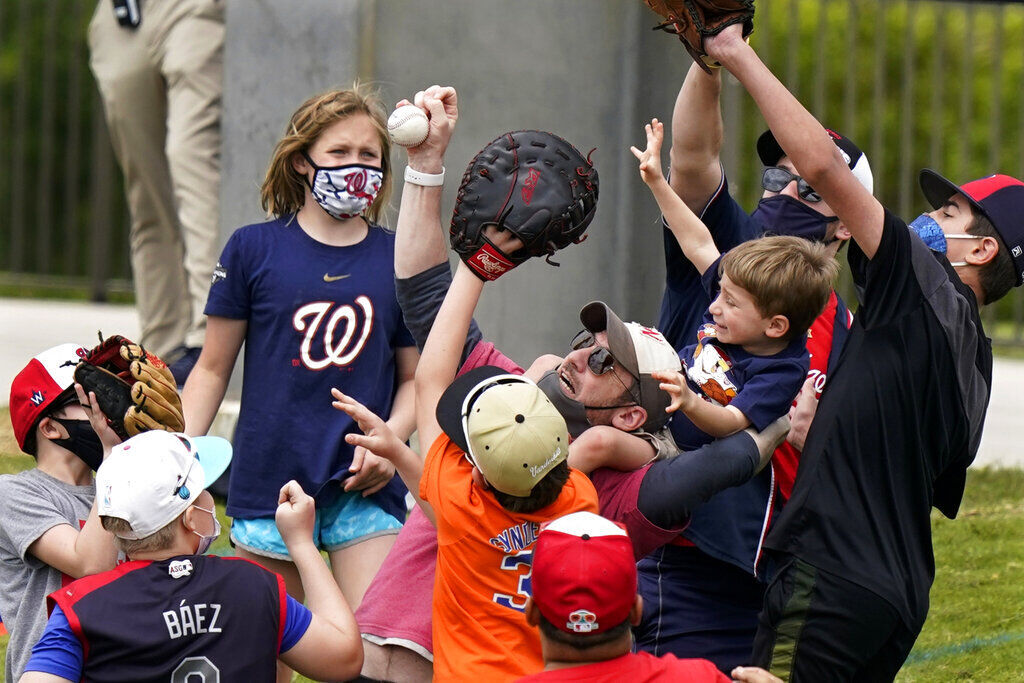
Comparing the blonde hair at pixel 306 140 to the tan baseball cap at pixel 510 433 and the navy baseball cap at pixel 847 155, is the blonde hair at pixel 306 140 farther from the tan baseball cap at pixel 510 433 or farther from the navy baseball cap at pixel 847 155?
the tan baseball cap at pixel 510 433

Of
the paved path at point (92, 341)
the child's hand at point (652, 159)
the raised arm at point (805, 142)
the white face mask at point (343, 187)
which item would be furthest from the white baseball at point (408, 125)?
the paved path at point (92, 341)

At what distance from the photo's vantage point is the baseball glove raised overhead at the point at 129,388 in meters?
3.51

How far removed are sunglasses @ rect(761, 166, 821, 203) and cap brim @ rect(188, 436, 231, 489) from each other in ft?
5.65

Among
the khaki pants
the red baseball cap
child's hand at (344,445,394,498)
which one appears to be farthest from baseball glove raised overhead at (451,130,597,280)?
the khaki pants

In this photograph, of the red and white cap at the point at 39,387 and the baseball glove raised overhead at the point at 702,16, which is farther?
the red and white cap at the point at 39,387

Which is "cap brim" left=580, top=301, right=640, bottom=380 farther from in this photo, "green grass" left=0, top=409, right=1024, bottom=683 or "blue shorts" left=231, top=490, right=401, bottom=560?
"green grass" left=0, top=409, right=1024, bottom=683

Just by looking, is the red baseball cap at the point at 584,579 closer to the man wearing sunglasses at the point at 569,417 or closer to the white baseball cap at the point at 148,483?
the man wearing sunglasses at the point at 569,417

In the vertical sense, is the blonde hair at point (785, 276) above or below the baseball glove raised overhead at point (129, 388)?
above

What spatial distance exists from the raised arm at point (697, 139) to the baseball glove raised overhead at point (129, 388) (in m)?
1.48

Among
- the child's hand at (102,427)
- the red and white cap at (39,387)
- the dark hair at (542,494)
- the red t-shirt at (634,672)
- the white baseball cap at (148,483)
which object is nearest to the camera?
the red t-shirt at (634,672)

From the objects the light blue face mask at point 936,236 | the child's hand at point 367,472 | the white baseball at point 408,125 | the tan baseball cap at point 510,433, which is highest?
the white baseball at point 408,125

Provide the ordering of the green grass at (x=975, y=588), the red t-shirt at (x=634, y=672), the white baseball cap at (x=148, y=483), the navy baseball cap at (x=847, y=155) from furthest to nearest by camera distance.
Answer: the green grass at (x=975, y=588) → the navy baseball cap at (x=847, y=155) → the white baseball cap at (x=148, y=483) → the red t-shirt at (x=634, y=672)

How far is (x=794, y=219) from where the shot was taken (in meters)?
4.15

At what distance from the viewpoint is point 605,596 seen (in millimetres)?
2818
